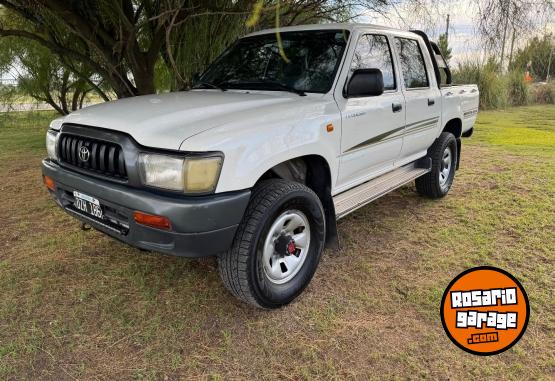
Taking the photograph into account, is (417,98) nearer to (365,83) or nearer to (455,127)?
(365,83)

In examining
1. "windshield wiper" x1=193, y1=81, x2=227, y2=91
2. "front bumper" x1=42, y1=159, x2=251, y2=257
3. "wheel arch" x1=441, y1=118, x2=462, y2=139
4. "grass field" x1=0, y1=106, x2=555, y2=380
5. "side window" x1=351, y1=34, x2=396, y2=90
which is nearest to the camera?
"front bumper" x1=42, y1=159, x2=251, y2=257

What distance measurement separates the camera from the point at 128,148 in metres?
2.48

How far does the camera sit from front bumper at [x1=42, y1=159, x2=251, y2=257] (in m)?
2.32

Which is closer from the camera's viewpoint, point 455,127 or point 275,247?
point 275,247

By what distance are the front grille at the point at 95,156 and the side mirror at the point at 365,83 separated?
1747mm

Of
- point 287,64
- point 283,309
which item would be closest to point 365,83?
point 287,64

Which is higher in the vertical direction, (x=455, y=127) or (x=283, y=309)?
(x=455, y=127)

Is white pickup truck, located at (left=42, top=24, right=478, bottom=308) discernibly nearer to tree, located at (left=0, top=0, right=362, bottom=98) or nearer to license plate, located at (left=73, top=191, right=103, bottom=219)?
license plate, located at (left=73, top=191, right=103, bottom=219)

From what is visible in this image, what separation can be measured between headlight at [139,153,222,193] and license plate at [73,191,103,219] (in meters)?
0.50

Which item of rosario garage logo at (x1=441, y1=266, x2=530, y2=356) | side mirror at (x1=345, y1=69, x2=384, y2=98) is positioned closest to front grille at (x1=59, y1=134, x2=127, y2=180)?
side mirror at (x1=345, y1=69, x2=384, y2=98)

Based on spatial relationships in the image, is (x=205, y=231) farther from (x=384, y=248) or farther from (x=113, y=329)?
(x=384, y=248)

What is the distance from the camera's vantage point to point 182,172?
7.63ft

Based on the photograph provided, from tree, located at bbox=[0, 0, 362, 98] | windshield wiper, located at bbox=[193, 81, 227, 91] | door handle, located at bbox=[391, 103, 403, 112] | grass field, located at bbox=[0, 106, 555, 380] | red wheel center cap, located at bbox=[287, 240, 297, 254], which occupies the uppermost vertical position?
tree, located at bbox=[0, 0, 362, 98]

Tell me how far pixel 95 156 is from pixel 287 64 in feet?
5.74
